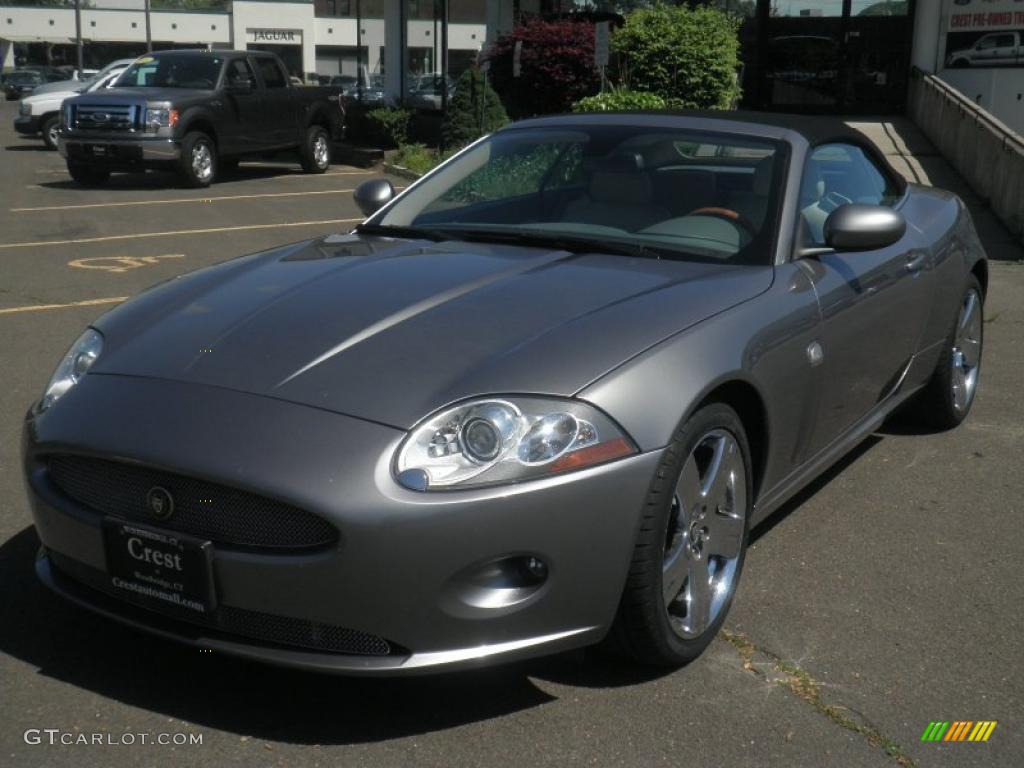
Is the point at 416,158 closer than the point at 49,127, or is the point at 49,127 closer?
the point at 416,158

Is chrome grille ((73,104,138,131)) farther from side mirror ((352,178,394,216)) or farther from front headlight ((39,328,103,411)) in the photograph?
front headlight ((39,328,103,411))

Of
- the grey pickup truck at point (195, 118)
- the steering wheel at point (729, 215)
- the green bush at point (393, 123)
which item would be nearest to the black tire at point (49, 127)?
the grey pickup truck at point (195, 118)

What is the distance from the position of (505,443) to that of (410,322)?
61cm

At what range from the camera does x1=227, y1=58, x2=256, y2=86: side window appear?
58.4 ft

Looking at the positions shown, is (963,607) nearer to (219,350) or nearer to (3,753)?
(219,350)

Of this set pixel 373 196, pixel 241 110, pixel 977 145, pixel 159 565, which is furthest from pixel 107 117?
pixel 159 565

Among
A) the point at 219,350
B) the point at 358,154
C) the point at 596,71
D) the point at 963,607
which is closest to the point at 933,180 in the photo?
the point at 596,71

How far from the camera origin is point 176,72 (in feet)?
58.6

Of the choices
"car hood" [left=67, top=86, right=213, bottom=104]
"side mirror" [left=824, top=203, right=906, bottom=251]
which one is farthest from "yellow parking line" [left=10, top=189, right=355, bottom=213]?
"side mirror" [left=824, top=203, right=906, bottom=251]

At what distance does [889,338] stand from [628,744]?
89.9 inches

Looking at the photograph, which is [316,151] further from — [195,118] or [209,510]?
[209,510]

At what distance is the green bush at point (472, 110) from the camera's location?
17250 millimetres

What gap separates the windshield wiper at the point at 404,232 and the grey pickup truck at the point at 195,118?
1263cm

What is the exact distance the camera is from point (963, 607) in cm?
401
